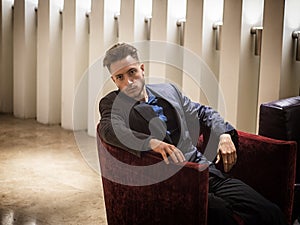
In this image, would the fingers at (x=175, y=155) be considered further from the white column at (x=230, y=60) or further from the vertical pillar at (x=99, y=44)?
the vertical pillar at (x=99, y=44)

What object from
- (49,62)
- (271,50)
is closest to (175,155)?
(271,50)

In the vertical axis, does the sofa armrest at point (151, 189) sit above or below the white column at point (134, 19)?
below

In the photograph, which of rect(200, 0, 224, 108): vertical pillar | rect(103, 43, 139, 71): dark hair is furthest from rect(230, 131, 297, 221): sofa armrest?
rect(200, 0, 224, 108): vertical pillar

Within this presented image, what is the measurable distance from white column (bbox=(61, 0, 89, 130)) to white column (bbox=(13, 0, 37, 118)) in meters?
0.69

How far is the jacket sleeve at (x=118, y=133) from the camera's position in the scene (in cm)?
228

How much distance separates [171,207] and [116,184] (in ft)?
1.04

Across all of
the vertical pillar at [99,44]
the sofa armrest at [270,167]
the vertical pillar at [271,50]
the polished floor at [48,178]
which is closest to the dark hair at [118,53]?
the sofa armrest at [270,167]

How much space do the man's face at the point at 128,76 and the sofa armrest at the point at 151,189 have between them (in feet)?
0.96

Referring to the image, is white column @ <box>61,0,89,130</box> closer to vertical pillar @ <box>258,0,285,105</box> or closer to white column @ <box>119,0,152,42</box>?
white column @ <box>119,0,152,42</box>

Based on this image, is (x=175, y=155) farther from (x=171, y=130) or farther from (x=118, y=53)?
(x=118, y=53)

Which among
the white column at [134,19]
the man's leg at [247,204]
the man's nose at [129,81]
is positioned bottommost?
the man's leg at [247,204]

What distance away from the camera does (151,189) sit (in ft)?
7.47

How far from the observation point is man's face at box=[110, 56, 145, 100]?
8.43 ft

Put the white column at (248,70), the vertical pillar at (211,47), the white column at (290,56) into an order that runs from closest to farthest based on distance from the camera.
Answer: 1. the white column at (290,56)
2. the white column at (248,70)
3. the vertical pillar at (211,47)
